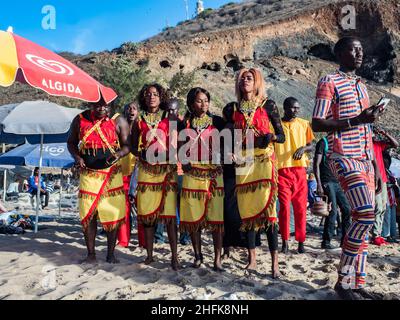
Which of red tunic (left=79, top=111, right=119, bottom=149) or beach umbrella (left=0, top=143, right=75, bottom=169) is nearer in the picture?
red tunic (left=79, top=111, right=119, bottom=149)

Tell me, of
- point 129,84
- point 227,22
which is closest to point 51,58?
point 129,84

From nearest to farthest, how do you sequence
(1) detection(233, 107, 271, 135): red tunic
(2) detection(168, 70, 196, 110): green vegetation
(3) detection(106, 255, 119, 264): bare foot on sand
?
(1) detection(233, 107, 271, 135): red tunic → (3) detection(106, 255, 119, 264): bare foot on sand → (2) detection(168, 70, 196, 110): green vegetation

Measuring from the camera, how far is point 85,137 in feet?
15.1

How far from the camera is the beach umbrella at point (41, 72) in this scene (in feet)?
12.2

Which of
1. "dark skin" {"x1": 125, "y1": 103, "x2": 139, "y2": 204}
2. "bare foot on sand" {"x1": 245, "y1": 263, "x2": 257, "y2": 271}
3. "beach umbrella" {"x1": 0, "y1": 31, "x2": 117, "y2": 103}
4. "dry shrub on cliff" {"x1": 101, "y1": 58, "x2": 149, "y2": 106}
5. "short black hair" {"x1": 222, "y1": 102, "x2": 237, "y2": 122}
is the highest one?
"dry shrub on cliff" {"x1": 101, "y1": 58, "x2": 149, "y2": 106}

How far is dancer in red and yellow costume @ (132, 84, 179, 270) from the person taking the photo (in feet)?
14.6

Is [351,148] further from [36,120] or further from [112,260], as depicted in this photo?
[36,120]

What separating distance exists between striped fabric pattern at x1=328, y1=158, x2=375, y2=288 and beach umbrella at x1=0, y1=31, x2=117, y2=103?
8.18 feet

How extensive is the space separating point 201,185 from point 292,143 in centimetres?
170

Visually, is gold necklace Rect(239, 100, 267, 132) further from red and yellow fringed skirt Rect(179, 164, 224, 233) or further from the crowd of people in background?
red and yellow fringed skirt Rect(179, 164, 224, 233)

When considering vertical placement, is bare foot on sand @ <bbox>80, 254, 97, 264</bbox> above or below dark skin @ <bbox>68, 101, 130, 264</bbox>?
below

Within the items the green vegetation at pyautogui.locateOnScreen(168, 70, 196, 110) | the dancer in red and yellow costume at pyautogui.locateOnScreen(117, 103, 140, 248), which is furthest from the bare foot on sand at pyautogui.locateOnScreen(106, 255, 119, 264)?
the green vegetation at pyautogui.locateOnScreen(168, 70, 196, 110)

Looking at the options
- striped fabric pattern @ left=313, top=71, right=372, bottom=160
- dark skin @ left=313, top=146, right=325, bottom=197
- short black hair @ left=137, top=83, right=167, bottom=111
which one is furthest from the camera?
dark skin @ left=313, top=146, right=325, bottom=197
